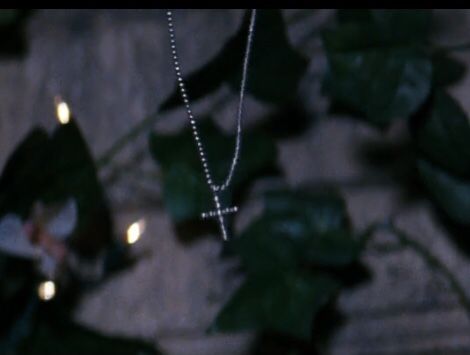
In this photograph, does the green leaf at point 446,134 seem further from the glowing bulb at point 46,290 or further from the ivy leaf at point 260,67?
the glowing bulb at point 46,290

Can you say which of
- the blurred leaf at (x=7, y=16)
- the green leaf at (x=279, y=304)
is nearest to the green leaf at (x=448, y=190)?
the green leaf at (x=279, y=304)

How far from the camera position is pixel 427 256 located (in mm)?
661

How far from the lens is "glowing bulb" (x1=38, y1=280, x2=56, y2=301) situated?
0.66 meters

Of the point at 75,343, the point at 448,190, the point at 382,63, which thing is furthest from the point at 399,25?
the point at 75,343

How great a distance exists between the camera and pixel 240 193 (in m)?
0.71

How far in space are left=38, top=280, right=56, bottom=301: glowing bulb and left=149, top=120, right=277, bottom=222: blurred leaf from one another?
0.13 metres

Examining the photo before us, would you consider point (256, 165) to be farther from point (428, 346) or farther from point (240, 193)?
point (428, 346)

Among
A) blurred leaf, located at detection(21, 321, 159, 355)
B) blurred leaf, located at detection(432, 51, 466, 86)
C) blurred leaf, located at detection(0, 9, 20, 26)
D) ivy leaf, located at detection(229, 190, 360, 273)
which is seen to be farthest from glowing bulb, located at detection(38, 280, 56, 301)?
blurred leaf, located at detection(432, 51, 466, 86)

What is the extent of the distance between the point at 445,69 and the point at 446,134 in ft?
0.24

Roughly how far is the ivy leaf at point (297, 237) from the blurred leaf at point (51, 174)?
14 centimetres

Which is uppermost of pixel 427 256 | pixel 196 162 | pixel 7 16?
pixel 7 16

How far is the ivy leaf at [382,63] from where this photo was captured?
568 mm

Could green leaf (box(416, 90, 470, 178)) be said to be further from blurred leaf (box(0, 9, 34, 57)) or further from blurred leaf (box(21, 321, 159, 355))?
blurred leaf (box(0, 9, 34, 57))

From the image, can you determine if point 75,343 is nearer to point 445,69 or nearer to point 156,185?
point 156,185
